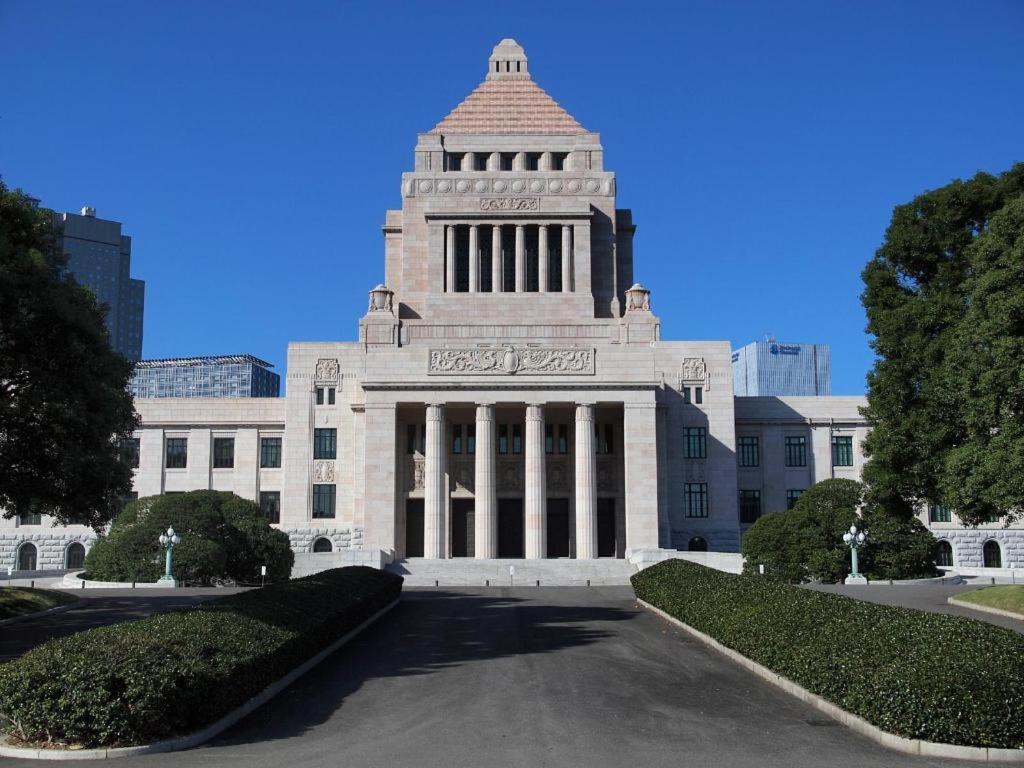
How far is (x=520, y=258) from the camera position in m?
65.6

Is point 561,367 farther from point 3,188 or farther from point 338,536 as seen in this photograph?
point 3,188

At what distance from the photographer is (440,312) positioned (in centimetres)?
6328

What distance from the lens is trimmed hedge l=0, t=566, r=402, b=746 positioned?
13.0 meters

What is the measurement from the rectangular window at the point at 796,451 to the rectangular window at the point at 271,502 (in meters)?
32.0

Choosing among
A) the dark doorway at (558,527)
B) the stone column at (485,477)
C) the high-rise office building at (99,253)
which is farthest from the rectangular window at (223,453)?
the high-rise office building at (99,253)

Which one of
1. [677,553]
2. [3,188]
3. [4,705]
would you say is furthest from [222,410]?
[4,705]

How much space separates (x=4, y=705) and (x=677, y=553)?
131 feet

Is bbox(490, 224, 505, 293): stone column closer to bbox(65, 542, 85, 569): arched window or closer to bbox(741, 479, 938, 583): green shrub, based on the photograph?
bbox(741, 479, 938, 583): green shrub

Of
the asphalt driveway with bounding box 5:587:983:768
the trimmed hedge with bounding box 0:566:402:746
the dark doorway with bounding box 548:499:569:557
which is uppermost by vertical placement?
the dark doorway with bounding box 548:499:569:557

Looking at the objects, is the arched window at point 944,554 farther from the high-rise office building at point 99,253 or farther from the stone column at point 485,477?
the high-rise office building at point 99,253

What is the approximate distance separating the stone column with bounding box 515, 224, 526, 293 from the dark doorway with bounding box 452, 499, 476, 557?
14906mm

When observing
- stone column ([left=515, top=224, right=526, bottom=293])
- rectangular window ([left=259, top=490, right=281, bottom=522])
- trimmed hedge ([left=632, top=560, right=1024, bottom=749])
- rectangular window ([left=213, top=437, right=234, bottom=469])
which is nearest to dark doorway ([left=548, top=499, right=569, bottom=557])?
stone column ([left=515, top=224, right=526, bottom=293])

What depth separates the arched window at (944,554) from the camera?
6334 centimetres

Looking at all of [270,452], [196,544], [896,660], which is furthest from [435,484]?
[896,660]
